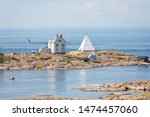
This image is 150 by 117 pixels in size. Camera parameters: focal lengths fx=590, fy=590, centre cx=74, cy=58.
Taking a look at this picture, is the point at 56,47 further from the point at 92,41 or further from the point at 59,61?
the point at 92,41

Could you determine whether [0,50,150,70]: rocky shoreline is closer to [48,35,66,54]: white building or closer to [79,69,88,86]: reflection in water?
[48,35,66,54]: white building

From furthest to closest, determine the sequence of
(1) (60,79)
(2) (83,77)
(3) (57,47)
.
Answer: (3) (57,47), (2) (83,77), (1) (60,79)

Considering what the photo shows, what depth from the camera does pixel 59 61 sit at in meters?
17.5

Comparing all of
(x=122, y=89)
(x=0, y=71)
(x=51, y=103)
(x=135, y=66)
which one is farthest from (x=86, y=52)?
(x=51, y=103)

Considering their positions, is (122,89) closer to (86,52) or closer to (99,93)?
(99,93)

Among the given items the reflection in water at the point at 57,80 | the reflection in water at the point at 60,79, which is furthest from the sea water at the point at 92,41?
the reflection in water at the point at 57,80

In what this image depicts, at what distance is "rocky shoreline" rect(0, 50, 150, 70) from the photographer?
17.0 meters

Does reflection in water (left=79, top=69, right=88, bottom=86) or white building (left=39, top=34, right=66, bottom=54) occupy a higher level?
white building (left=39, top=34, right=66, bottom=54)

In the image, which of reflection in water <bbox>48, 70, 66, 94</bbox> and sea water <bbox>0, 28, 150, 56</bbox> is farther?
sea water <bbox>0, 28, 150, 56</bbox>

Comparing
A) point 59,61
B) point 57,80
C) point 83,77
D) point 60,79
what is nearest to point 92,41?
point 59,61

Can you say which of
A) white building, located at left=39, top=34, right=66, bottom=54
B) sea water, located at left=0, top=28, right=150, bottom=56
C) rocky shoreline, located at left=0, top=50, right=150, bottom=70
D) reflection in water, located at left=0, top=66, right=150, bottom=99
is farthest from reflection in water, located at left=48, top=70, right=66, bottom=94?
sea water, located at left=0, top=28, right=150, bottom=56

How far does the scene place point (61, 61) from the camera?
17.6 meters

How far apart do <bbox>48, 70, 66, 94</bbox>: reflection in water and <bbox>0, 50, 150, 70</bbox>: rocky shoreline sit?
32.6 inches

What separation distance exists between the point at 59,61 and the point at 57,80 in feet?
11.0
